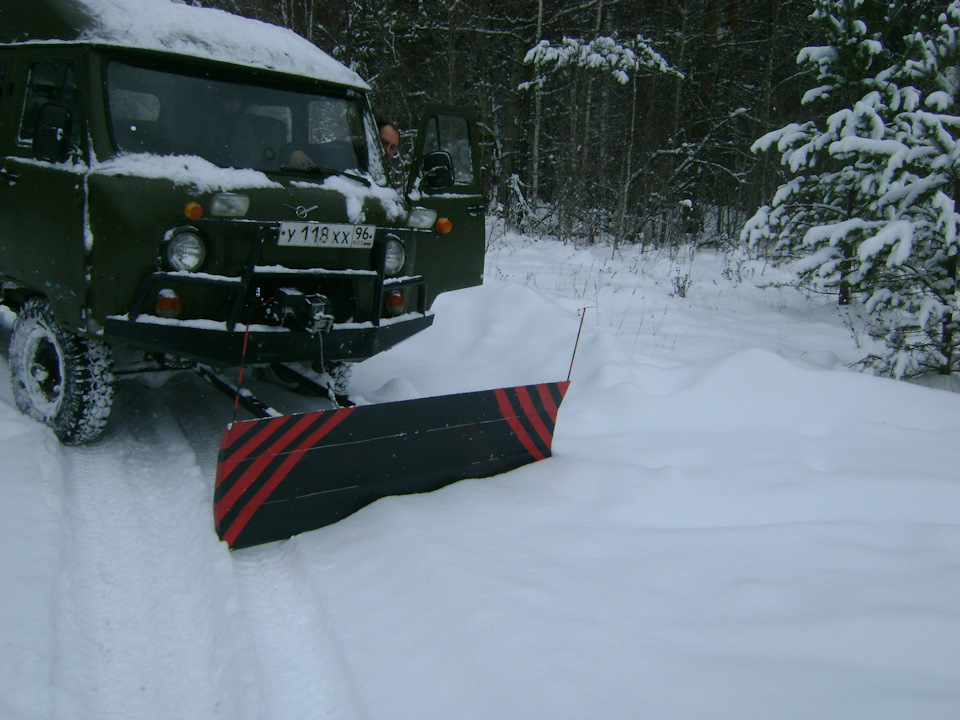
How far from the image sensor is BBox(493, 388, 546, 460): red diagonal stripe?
3.91 metres

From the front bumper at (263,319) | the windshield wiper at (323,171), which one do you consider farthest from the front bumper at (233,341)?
the windshield wiper at (323,171)

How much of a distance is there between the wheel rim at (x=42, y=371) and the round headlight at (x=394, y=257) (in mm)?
2047

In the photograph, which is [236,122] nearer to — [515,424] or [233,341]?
[233,341]

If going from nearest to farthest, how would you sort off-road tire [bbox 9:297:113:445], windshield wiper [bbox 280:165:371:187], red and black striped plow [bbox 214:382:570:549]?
1. red and black striped plow [bbox 214:382:570:549]
2. off-road tire [bbox 9:297:113:445]
3. windshield wiper [bbox 280:165:371:187]

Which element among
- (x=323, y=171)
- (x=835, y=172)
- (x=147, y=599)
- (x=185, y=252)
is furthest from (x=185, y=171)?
(x=835, y=172)

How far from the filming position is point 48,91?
4.08 m

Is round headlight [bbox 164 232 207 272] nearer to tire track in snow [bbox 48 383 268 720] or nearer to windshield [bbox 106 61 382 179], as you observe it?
windshield [bbox 106 61 382 179]

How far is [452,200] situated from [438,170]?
0.32 metres

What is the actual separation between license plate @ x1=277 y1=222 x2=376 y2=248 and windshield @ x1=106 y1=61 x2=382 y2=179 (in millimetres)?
547

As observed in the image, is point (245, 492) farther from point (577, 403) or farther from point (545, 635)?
point (577, 403)

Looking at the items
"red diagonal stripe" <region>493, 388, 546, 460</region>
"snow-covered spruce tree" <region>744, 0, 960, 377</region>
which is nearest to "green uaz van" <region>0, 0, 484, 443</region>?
"red diagonal stripe" <region>493, 388, 546, 460</region>

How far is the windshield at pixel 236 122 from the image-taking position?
12.6 ft

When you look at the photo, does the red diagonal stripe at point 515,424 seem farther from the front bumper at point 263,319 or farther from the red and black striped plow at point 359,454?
the front bumper at point 263,319

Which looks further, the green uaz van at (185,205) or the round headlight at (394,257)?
the round headlight at (394,257)
